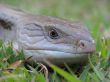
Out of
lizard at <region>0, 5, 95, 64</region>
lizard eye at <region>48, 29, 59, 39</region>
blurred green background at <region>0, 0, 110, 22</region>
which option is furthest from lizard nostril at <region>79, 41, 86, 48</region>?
blurred green background at <region>0, 0, 110, 22</region>

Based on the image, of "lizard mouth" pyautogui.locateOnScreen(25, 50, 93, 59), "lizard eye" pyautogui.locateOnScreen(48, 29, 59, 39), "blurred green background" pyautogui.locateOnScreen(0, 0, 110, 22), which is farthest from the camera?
"blurred green background" pyautogui.locateOnScreen(0, 0, 110, 22)

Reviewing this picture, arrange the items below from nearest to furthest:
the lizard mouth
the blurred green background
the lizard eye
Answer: the lizard mouth, the lizard eye, the blurred green background

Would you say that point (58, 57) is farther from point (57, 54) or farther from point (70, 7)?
point (70, 7)

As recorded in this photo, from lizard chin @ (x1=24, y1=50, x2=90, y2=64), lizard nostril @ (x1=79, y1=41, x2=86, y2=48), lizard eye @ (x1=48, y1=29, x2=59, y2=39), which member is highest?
lizard eye @ (x1=48, y1=29, x2=59, y2=39)

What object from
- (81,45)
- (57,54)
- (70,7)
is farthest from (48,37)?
(70,7)

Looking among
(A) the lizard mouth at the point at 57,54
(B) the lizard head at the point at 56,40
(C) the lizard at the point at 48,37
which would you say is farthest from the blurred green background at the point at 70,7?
(A) the lizard mouth at the point at 57,54

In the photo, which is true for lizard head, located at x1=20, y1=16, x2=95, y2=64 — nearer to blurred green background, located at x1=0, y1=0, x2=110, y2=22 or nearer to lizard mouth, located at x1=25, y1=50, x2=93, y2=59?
lizard mouth, located at x1=25, y1=50, x2=93, y2=59

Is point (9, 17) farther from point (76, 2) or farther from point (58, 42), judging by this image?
point (76, 2)

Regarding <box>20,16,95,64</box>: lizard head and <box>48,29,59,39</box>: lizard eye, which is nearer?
<box>20,16,95,64</box>: lizard head
